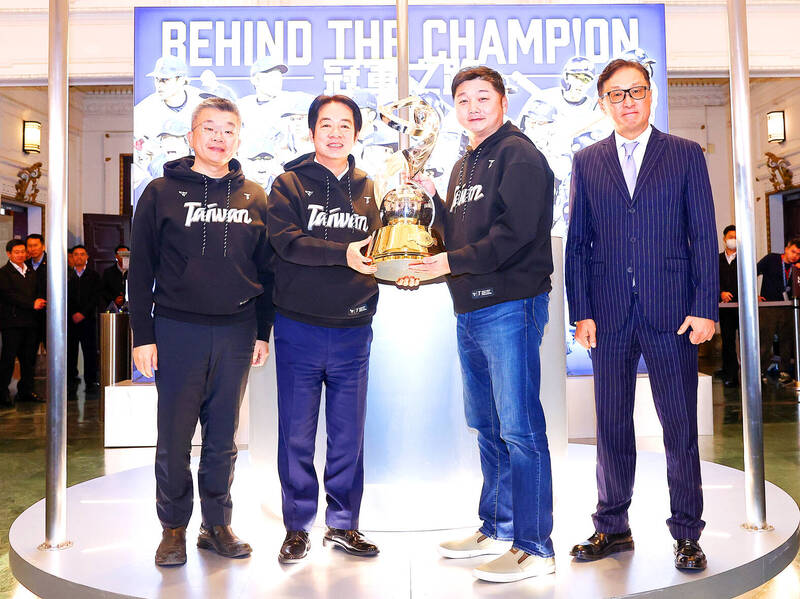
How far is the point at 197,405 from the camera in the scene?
8.08 feet

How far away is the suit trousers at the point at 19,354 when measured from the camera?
Answer: 7090 mm

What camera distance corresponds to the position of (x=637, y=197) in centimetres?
239

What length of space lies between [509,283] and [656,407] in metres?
0.63

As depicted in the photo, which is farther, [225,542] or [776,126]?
[776,126]

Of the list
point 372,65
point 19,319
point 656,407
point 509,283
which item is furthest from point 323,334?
point 19,319

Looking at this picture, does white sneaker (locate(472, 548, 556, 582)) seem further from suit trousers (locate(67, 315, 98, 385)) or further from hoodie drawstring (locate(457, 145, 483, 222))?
suit trousers (locate(67, 315, 98, 385))

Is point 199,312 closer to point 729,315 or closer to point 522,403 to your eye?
point 522,403

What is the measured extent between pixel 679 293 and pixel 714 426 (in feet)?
12.3

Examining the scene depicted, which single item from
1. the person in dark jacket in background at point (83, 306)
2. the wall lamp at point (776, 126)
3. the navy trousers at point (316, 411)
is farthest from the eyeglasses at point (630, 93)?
the wall lamp at point (776, 126)

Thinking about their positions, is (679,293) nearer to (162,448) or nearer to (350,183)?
(350,183)

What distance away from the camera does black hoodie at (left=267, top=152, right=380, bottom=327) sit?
239 centimetres

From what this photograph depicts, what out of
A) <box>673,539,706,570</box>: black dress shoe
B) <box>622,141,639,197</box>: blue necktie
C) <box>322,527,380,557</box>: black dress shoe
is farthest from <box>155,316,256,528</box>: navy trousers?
<box>673,539,706,570</box>: black dress shoe

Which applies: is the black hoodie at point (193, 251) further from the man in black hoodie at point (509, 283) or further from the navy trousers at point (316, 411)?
the man in black hoodie at point (509, 283)

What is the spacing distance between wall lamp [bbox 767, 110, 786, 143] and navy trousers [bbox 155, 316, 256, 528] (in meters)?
9.54
